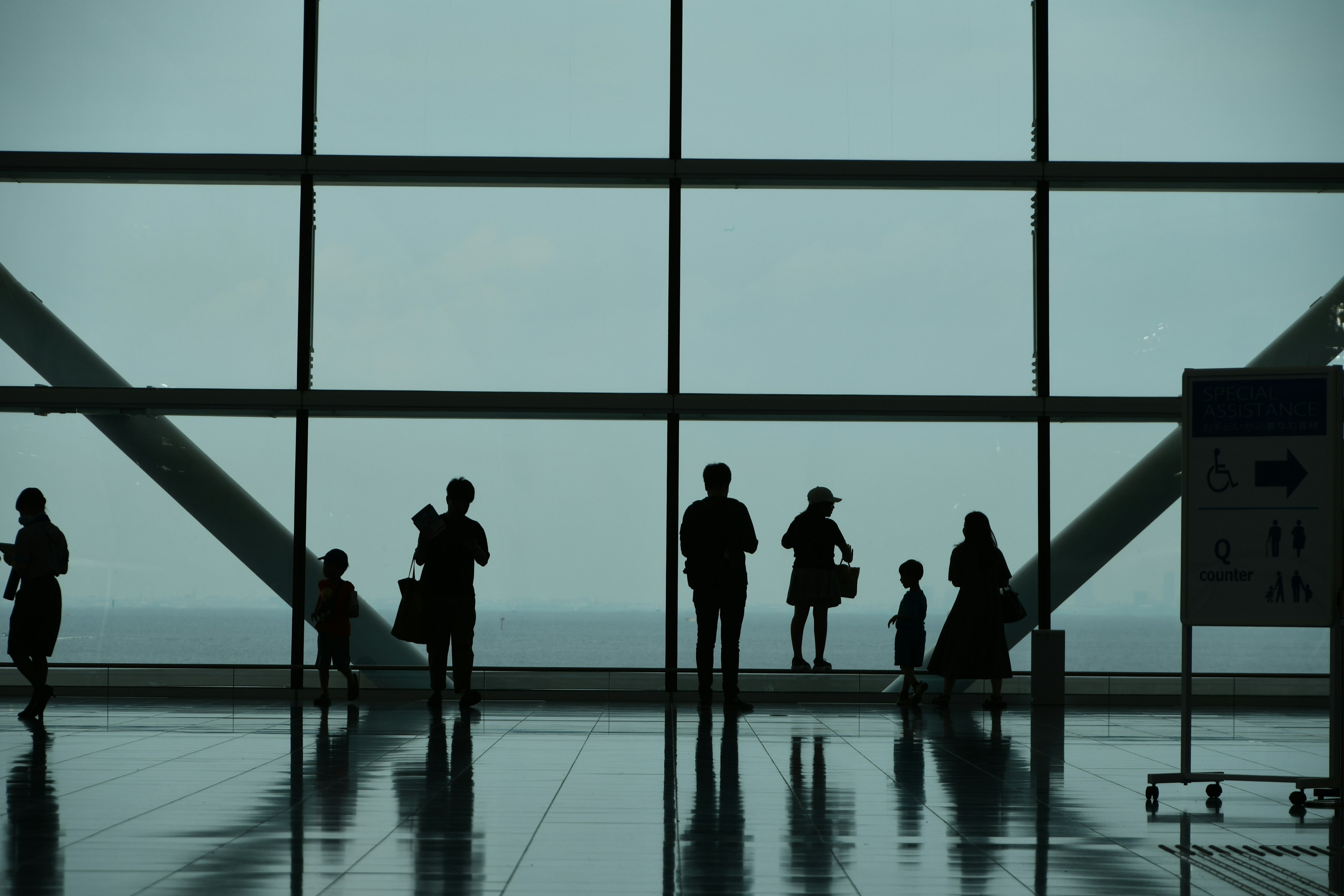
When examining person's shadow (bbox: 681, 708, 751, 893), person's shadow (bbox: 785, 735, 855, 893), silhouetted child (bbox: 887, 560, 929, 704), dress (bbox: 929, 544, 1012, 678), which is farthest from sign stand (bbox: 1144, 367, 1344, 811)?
silhouetted child (bbox: 887, 560, 929, 704)

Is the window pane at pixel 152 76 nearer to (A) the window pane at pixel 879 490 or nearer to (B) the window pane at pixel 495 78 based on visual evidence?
(B) the window pane at pixel 495 78

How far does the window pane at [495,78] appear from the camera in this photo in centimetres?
1113

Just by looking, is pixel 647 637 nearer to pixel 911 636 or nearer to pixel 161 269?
pixel 911 636

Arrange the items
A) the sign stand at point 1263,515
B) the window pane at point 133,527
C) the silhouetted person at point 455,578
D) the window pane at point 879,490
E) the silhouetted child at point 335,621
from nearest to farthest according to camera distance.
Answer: the sign stand at point 1263,515 → the silhouetted person at point 455,578 → the silhouetted child at point 335,621 → the window pane at point 133,527 → the window pane at point 879,490

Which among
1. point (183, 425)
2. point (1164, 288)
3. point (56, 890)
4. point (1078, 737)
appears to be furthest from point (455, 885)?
point (1164, 288)

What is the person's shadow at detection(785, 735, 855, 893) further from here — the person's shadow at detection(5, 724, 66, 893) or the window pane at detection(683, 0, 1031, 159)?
the window pane at detection(683, 0, 1031, 159)

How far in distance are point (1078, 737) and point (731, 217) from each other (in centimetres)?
527

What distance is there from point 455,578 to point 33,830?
4.81 meters

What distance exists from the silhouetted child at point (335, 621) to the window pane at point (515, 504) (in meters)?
1.04

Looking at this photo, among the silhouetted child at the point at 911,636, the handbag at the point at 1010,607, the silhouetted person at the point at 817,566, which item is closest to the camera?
the handbag at the point at 1010,607

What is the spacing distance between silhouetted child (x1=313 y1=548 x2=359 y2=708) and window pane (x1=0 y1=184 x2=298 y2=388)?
6.38 ft

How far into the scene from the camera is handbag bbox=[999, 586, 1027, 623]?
9953mm

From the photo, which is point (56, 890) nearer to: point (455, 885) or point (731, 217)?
point (455, 885)

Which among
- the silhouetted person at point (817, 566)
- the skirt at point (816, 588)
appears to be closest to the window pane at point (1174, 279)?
the silhouetted person at point (817, 566)
